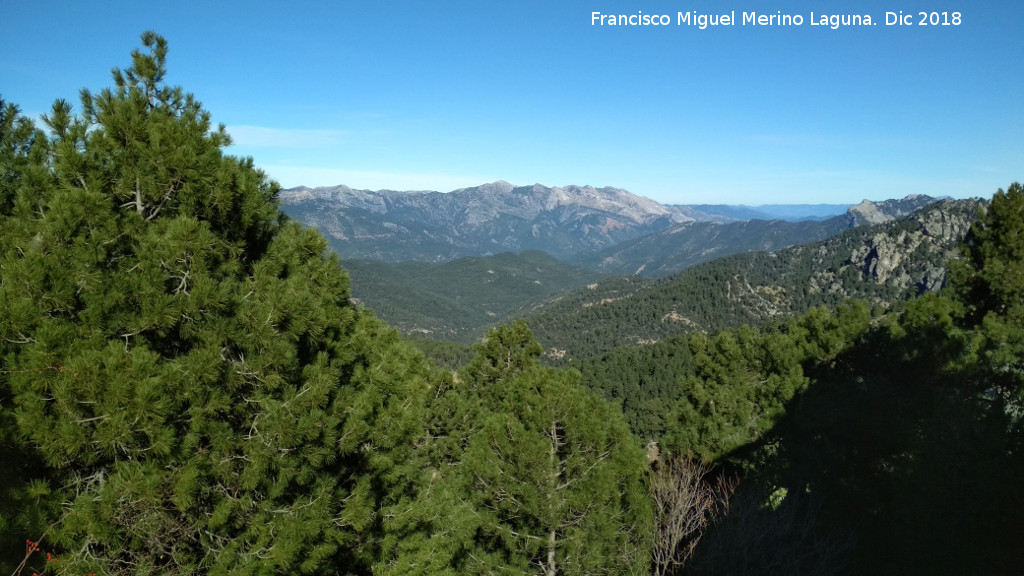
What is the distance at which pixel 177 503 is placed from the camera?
417 cm

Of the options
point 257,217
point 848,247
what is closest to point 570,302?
point 848,247

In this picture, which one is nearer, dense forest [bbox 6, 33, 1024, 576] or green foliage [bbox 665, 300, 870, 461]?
dense forest [bbox 6, 33, 1024, 576]

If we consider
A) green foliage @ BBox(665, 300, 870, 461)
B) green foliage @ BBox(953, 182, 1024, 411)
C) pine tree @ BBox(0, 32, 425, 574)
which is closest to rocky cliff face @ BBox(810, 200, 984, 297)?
green foliage @ BBox(953, 182, 1024, 411)

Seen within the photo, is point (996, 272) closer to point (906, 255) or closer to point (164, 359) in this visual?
point (164, 359)

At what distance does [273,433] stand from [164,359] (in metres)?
1.15

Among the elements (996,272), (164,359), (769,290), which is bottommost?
(769,290)

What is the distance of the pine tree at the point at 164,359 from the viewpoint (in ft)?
12.8

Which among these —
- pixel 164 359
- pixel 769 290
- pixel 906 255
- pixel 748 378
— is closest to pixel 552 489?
pixel 164 359

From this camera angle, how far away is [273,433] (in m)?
4.60

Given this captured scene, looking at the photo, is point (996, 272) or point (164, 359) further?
point (996, 272)

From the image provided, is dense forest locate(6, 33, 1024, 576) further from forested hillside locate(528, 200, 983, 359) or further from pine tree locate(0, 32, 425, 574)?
forested hillside locate(528, 200, 983, 359)

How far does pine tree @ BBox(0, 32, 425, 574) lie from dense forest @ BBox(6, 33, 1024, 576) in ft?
0.07

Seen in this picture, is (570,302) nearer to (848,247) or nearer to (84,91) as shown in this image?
(848,247)

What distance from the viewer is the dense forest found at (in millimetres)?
3955
